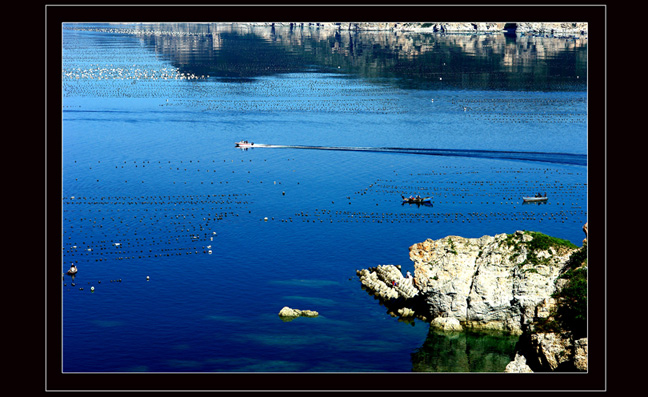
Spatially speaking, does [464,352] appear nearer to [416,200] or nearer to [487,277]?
[487,277]

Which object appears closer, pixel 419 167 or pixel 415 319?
pixel 415 319

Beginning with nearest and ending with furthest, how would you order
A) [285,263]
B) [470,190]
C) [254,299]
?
[254,299] → [285,263] → [470,190]

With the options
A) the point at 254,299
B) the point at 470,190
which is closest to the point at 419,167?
the point at 470,190

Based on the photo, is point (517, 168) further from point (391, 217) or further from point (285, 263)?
point (285, 263)

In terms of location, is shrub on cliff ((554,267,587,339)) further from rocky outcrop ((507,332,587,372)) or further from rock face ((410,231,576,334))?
rock face ((410,231,576,334))

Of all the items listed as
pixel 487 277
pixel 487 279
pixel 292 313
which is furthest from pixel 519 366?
pixel 292 313
